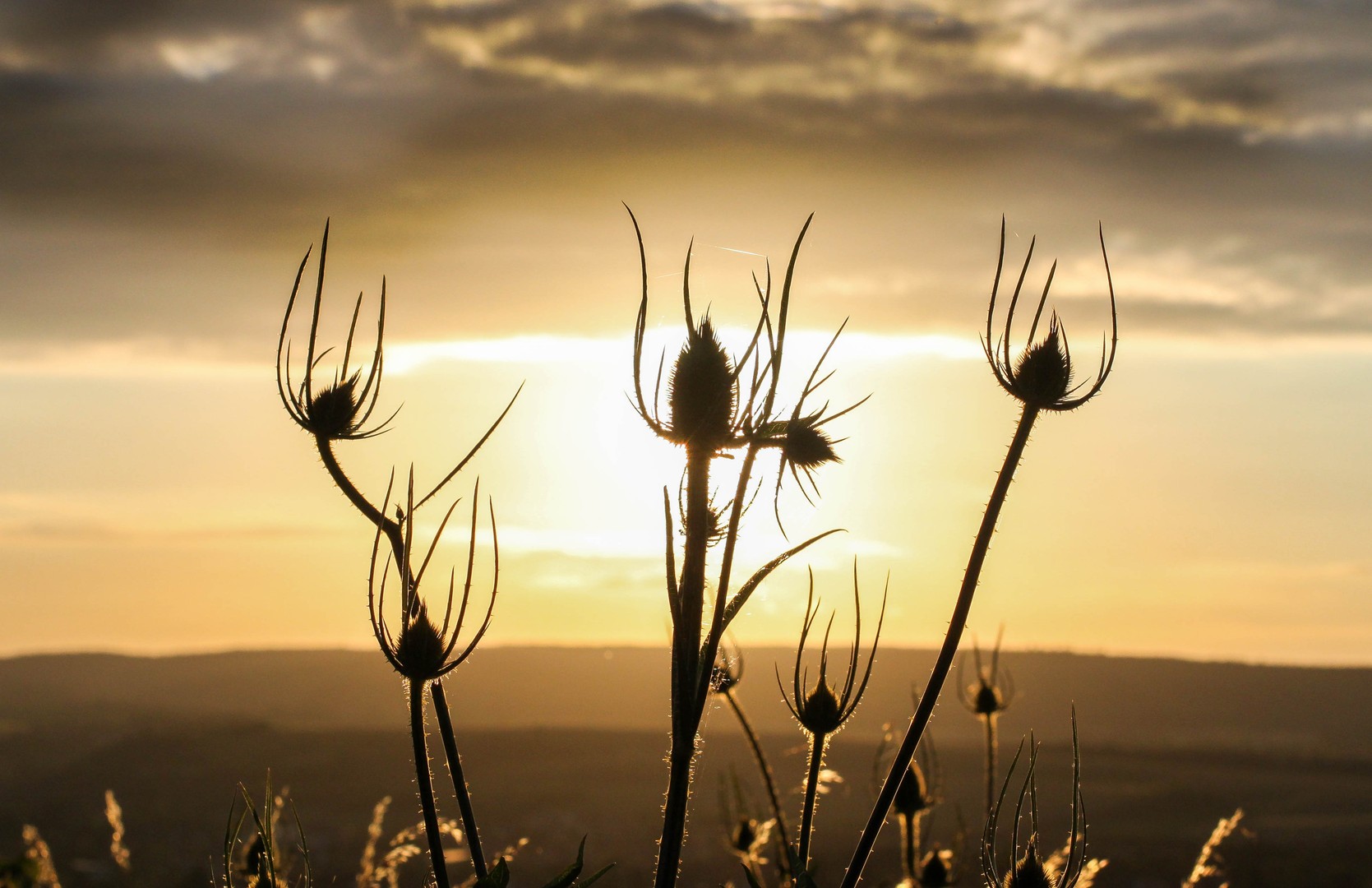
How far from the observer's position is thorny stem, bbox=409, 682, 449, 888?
2283mm

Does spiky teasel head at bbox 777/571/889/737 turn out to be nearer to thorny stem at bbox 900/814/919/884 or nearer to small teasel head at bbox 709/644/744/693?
small teasel head at bbox 709/644/744/693

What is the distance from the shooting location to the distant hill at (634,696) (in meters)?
88.1

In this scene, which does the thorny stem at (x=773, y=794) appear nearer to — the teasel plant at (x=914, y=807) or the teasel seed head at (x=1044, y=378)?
the teasel plant at (x=914, y=807)

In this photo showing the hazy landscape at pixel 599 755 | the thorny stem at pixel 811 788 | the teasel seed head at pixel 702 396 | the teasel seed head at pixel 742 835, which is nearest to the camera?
the teasel seed head at pixel 702 396

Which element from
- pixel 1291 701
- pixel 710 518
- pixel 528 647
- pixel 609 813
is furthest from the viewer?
pixel 528 647

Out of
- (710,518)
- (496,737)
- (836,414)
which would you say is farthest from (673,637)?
(496,737)

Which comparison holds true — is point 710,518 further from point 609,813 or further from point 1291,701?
point 1291,701

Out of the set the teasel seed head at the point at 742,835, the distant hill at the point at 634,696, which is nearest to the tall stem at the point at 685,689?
the teasel seed head at the point at 742,835

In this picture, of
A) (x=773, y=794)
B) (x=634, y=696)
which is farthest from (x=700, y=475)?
(x=634, y=696)

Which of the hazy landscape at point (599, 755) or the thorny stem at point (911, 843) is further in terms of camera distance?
the hazy landscape at point (599, 755)

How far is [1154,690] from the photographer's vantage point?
4183 inches

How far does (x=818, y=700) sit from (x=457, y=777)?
3.14 ft

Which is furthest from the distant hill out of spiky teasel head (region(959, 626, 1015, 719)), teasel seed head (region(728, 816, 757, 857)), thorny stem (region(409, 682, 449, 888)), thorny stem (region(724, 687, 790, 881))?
thorny stem (region(409, 682, 449, 888))

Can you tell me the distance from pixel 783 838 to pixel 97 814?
48.8 m
